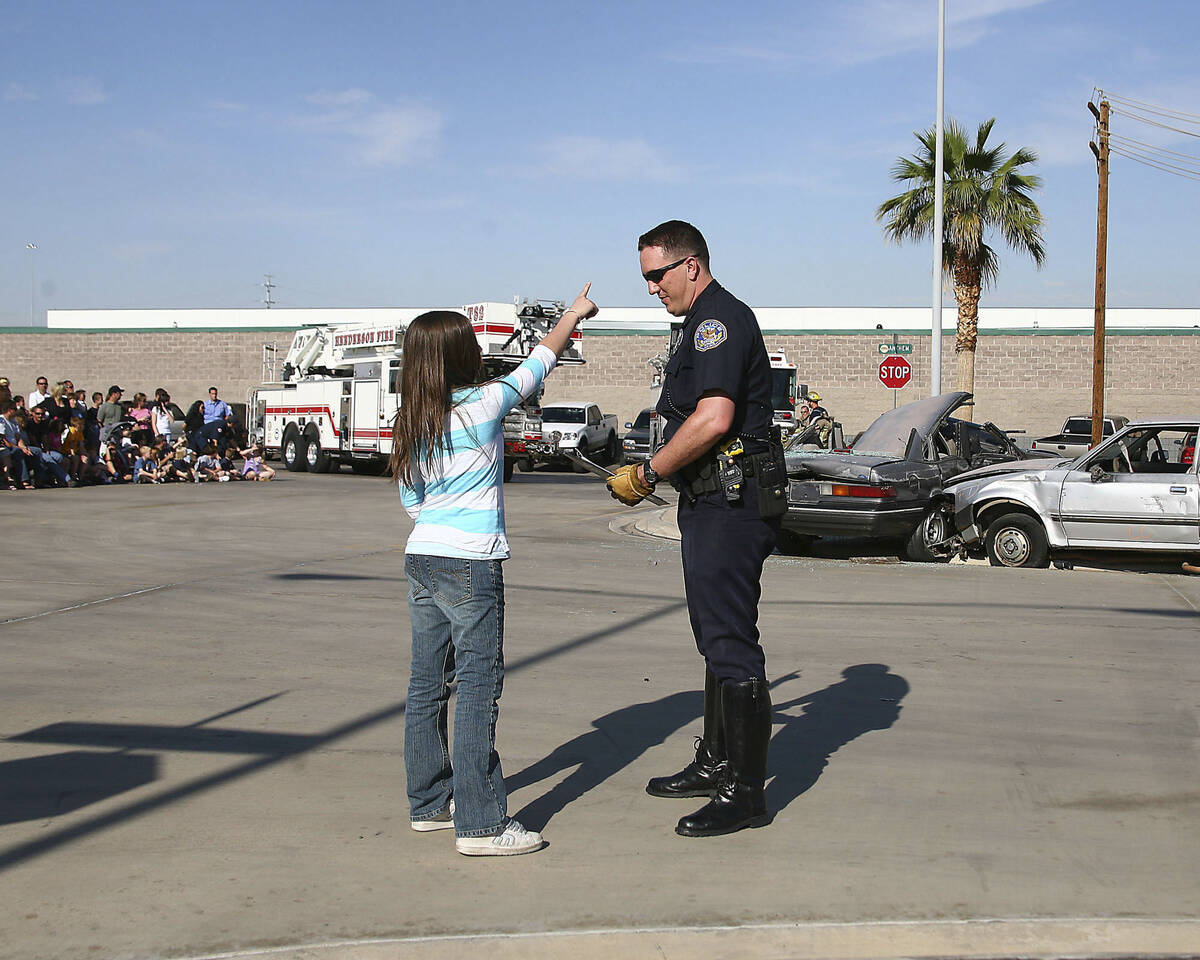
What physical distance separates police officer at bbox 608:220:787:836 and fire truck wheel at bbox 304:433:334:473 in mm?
25575

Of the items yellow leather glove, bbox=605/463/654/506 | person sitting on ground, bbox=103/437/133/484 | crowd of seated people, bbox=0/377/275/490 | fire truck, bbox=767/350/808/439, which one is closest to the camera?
yellow leather glove, bbox=605/463/654/506

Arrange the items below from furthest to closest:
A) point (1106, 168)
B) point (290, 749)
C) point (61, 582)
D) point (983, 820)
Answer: point (1106, 168), point (61, 582), point (290, 749), point (983, 820)

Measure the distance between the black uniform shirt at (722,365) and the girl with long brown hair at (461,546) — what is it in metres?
0.58

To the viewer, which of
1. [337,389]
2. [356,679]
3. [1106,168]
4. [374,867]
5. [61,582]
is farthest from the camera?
[337,389]

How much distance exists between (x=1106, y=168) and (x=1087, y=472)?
16523mm

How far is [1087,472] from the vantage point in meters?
12.3

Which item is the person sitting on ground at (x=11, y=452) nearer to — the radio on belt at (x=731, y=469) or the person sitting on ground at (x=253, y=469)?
the person sitting on ground at (x=253, y=469)

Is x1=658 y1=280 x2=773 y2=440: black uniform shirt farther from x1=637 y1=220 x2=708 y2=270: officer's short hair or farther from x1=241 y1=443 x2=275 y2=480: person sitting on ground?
x1=241 y1=443 x2=275 y2=480: person sitting on ground

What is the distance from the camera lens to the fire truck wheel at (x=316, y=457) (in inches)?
1152

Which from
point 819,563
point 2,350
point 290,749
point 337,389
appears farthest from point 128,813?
point 2,350

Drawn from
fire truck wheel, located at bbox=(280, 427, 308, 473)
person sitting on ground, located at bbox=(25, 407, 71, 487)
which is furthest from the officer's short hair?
fire truck wheel, located at bbox=(280, 427, 308, 473)

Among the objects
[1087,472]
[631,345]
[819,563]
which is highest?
[631,345]

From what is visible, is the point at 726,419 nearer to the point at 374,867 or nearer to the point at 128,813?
the point at 374,867

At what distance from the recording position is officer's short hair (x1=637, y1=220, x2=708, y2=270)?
4586 mm
